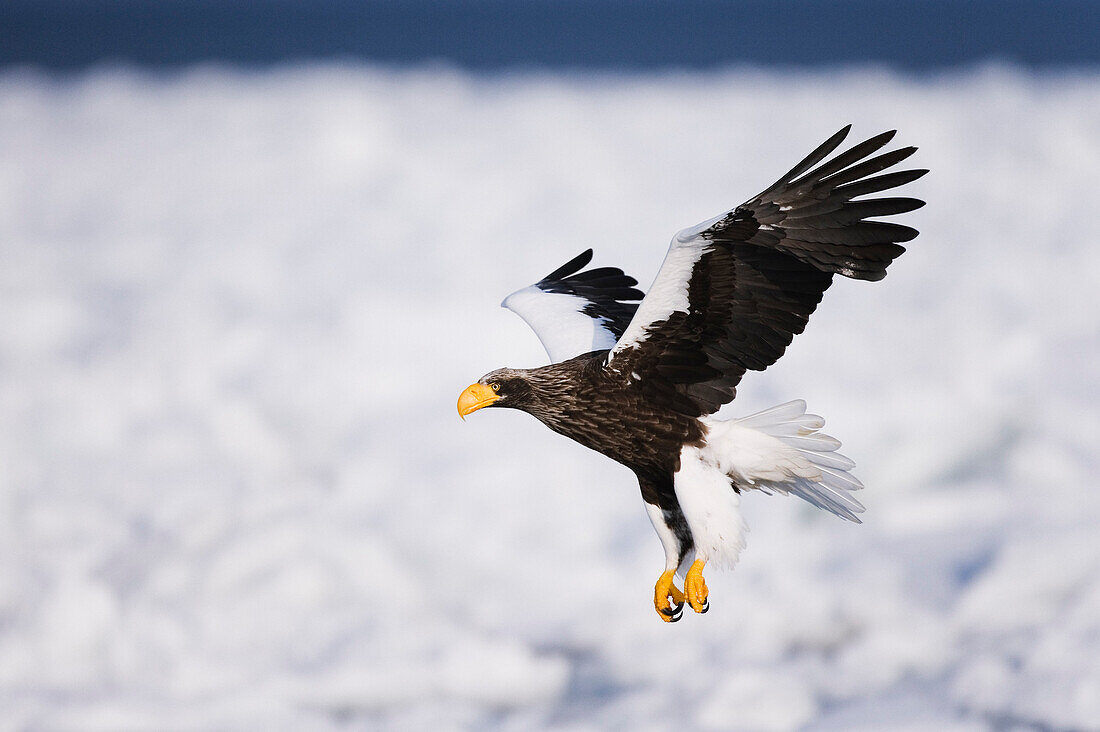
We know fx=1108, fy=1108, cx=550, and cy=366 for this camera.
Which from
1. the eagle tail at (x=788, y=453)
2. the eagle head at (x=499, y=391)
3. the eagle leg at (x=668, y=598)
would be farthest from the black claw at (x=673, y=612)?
the eagle head at (x=499, y=391)

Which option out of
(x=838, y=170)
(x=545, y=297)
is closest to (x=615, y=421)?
(x=838, y=170)

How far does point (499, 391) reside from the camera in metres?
6.32

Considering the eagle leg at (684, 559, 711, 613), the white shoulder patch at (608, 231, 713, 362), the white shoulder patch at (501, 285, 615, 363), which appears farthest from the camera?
the white shoulder patch at (501, 285, 615, 363)

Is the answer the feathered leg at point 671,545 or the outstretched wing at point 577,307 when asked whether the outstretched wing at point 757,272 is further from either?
the outstretched wing at point 577,307

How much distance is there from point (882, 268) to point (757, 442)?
4.21ft

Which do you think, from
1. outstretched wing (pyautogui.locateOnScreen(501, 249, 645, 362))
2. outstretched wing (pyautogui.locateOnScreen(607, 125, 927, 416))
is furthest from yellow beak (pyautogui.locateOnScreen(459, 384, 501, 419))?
outstretched wing (pyautogui.locateOnScreen(501, 249, 645, 362))

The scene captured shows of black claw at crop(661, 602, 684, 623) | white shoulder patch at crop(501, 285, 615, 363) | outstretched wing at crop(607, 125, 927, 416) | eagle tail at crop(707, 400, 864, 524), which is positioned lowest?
black claw at crop(661, 602, 684, 623)

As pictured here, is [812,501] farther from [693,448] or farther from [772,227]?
[772,227]

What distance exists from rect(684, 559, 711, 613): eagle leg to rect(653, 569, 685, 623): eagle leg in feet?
0.67

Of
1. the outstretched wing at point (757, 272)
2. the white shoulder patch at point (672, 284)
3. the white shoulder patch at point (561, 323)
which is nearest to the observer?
the outstretched wing at point (757, 272)

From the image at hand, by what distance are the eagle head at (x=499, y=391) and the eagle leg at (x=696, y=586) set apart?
1.31 meters

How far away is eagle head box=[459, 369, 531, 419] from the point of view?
624 centimetres

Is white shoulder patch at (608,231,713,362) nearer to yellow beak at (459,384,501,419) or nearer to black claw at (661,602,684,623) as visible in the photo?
yellow beak at (459,384,501,419)

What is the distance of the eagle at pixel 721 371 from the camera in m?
5.45
